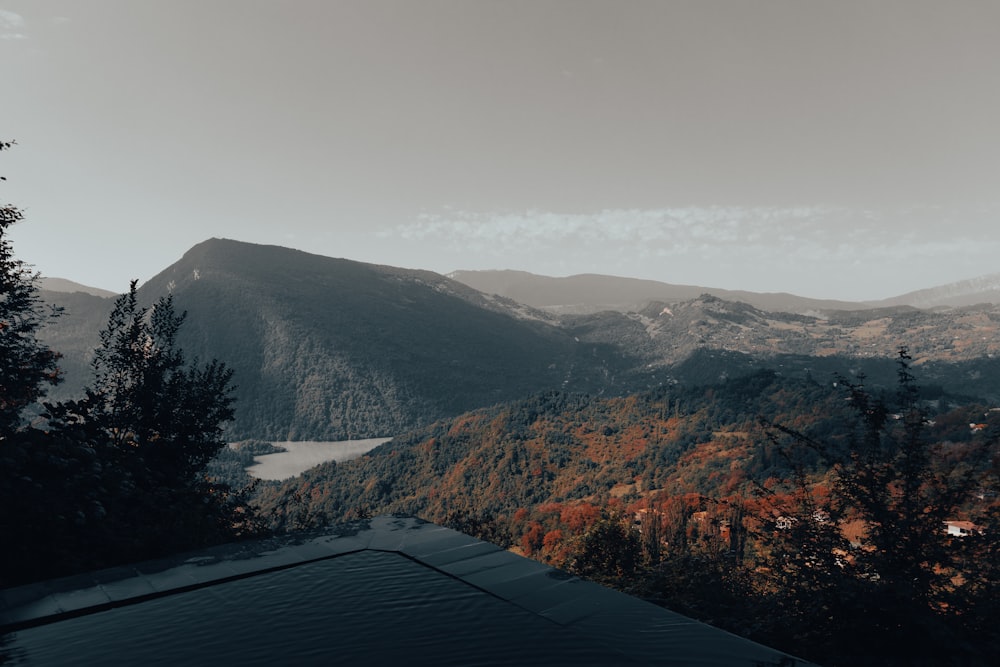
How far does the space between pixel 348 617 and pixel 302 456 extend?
488 ft

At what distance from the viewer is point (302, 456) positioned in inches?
5610

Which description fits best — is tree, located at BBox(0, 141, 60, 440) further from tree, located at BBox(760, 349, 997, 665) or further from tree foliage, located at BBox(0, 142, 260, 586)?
tree, located at BBox(760, 349, 997, 665)

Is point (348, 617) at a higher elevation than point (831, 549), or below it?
below

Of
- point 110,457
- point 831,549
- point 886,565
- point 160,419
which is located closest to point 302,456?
point 160,419

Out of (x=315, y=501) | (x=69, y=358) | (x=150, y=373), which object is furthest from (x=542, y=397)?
(x=69, y=358)

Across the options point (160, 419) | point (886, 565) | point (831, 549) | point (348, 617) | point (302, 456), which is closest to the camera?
point (348, 617)

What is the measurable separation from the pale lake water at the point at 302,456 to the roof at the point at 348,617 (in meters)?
119

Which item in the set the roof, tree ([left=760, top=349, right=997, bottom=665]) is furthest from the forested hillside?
the roof

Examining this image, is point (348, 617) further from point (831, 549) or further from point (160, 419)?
point (160, 419)

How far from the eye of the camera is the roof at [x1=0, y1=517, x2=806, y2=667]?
18.0 feet

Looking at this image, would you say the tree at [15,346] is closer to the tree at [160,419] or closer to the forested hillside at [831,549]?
the tree at [160,419]

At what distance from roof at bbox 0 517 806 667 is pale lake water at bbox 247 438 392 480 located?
119 meters

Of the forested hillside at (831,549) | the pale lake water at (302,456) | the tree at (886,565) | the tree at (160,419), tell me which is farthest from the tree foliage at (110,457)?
the pale lake water at (302,456)

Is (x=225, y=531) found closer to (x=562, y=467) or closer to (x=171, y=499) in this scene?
(x=171, y=499)
